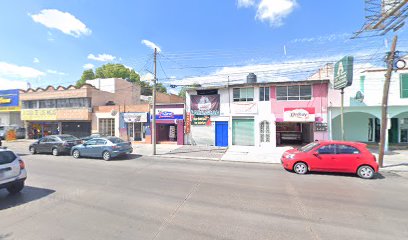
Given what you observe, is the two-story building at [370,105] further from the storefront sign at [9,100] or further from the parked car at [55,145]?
the storefront sign at [9,100]

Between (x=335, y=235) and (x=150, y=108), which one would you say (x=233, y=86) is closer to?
(x=150, y=108)

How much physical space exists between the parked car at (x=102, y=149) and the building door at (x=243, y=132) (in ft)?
31.7

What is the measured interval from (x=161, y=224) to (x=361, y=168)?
900 cm

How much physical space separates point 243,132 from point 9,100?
34330 millimetres

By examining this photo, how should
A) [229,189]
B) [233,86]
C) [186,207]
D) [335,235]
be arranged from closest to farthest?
1. [335,235]
2. [186,207]
3. [229,189]
4. [233,86]

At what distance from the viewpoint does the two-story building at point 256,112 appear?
16.8 meters

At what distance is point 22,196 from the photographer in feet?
20.7

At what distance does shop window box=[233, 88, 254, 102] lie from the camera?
60.2 feet

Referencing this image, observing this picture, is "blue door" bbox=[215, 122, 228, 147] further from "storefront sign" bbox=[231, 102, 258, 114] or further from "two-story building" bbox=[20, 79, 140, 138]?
"two-story building" bbox=[20, 79, 140, 138]

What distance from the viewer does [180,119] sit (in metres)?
19.8

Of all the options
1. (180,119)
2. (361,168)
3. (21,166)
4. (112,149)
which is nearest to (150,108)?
Result: (180,119)

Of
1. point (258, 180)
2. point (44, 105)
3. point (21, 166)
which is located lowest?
point (258, 180)

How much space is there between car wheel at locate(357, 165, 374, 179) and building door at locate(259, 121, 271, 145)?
923 cm

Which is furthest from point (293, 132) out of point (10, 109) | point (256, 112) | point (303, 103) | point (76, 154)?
point (10, 109)
